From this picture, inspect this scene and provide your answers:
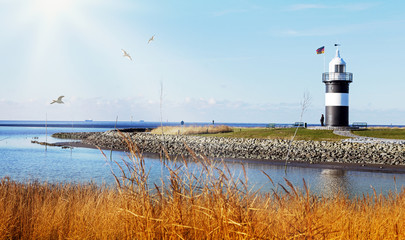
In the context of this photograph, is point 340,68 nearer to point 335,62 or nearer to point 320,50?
point 335,62

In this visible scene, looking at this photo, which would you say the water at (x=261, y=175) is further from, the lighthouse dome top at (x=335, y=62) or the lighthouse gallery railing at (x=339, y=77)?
the lighthouse dome top at (x=335, y=62)

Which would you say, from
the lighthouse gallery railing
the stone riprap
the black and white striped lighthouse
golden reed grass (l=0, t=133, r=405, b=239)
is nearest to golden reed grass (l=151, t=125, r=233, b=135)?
the stone riprap

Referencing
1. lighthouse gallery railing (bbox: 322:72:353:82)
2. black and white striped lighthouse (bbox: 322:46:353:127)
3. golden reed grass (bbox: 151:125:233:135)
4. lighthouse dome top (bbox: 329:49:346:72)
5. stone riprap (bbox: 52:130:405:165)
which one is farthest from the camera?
golden reed grass (bbox: 151:125:233:135)

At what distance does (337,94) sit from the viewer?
32.3 m

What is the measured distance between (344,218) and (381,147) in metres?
19.2

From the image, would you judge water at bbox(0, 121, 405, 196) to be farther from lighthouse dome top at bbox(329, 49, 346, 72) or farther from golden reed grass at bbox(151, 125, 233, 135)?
lighthouse dome top at bbox(329, 49, 346, 72)

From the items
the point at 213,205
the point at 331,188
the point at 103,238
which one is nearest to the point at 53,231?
the point at 103,238

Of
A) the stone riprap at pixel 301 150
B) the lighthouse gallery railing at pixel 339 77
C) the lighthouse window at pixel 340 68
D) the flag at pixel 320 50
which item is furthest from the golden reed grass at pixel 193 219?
the lighthouse window at pixel 340 68

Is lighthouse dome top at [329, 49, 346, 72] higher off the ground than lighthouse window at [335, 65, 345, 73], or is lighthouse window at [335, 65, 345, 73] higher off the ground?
lighthouse dome top at [329, 49, 346, 72]

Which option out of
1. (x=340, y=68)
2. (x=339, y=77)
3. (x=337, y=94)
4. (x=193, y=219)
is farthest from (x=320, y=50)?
(x=193, y=219)

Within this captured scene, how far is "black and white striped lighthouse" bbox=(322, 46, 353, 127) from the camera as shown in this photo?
32062mm

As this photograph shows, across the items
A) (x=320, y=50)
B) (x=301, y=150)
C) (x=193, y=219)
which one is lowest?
(x=301, y=150)

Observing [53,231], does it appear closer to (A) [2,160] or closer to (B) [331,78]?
(A) [2,160]

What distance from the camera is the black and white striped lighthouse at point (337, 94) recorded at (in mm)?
32062
